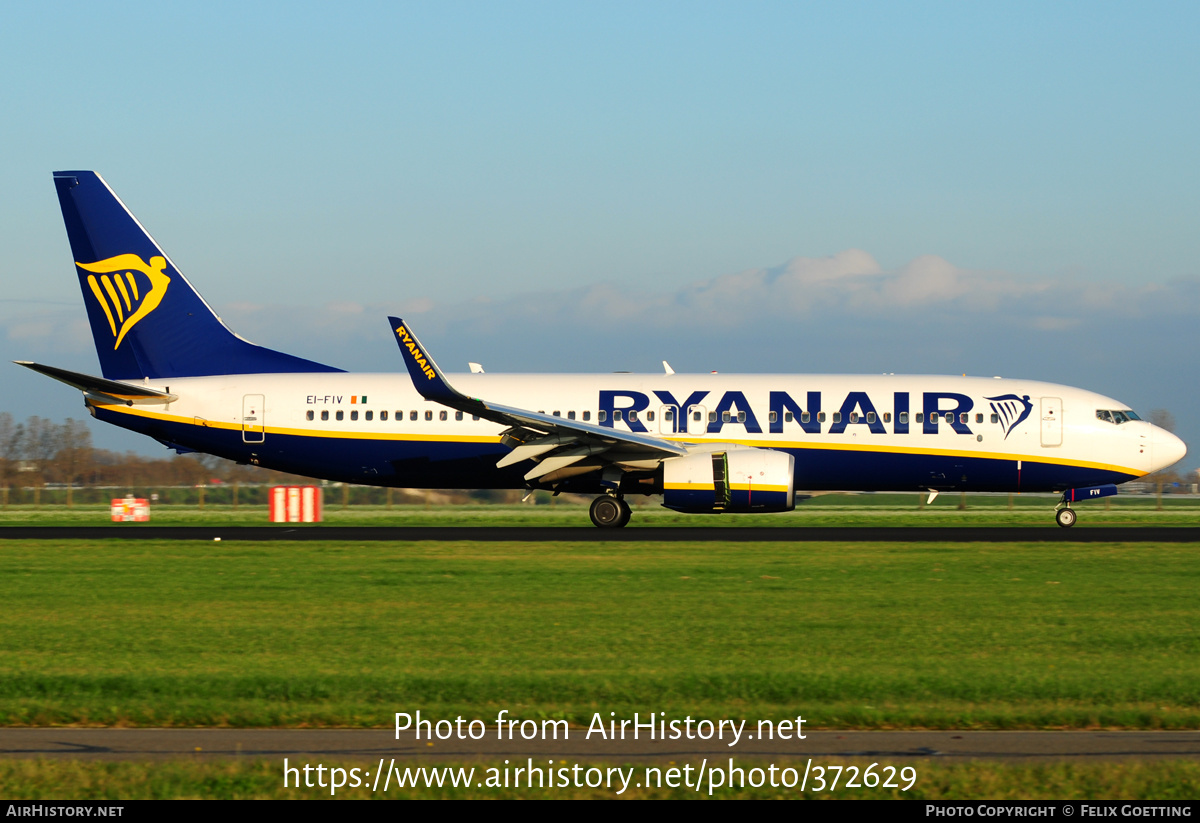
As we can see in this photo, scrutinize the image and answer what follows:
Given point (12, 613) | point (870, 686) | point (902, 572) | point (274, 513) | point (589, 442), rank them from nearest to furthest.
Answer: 1. point (870, 686)
2. point (12, 613)
3. point (902, 572)
4. point (589, 442)
5. point (274, 513)

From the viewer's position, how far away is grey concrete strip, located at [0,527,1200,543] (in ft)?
90.3

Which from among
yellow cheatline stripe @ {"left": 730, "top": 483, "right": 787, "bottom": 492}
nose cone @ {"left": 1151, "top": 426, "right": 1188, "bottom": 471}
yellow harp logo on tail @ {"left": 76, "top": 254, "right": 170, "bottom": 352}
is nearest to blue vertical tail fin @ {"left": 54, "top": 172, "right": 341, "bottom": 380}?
yellow harp logo on tail @ {"left": 76, "top": 254, "right": 170, "bottom": 352}

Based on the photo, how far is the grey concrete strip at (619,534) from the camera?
27.5 metres

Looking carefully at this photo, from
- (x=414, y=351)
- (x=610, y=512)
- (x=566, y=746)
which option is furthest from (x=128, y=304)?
(x=566, y=746)

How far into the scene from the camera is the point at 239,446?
3253 centimetres

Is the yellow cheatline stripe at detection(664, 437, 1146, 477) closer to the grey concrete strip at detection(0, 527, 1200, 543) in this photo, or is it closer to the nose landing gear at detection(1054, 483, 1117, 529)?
the nose landing gear at detection(1054, 483, 1117, 529)

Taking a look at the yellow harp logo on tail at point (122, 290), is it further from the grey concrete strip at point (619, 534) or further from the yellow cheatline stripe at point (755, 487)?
the yellow cheatline stripe at point (755, 487)

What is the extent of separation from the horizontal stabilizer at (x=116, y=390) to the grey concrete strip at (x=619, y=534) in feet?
11.5

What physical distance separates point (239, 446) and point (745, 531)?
13800 mm

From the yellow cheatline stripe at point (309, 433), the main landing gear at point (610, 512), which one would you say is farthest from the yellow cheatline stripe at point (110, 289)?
the main landing gear at point (610, 512)

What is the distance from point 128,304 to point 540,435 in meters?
12.7
